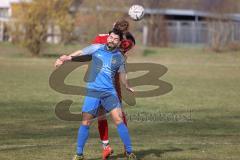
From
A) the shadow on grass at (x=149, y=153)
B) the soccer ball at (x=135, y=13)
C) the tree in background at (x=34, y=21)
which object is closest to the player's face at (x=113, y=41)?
the shadow on grass at (x=149, y=153)

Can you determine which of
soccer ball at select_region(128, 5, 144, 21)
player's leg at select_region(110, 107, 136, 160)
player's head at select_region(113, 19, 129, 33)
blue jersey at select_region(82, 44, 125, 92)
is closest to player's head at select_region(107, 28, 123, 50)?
blue jersey at select_region(82, 44, 125, 92)

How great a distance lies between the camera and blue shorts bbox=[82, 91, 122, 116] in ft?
34.0

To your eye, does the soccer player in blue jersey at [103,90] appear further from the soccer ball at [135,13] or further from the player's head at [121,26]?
the soccer ball at [135,13]

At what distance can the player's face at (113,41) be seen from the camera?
1025 cm

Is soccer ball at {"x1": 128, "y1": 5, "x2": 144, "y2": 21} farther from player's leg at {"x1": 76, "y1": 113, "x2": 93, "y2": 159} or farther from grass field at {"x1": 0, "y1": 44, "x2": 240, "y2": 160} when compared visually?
player's leg at {"x1": 76, "y1": 113, "x2": 93, "y2": 159}

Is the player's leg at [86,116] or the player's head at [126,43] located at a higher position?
the player's head at [126,43]

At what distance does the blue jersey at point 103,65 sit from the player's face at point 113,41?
111 mm

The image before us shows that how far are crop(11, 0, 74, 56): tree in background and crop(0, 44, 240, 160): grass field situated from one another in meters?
11.8

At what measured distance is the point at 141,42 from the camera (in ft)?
225

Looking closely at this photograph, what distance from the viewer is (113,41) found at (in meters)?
10.2

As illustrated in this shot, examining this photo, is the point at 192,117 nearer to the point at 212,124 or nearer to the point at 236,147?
the point at 212,124

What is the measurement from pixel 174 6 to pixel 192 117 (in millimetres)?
62225

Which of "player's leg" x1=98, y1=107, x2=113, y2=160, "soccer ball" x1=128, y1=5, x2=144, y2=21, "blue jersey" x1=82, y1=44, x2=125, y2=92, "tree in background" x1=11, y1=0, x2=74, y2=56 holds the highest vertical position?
"soccer ball" x1=128, y1=5, x2=144, y2=21

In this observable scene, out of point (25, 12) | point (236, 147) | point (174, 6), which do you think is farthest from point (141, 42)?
point (236, 147)
